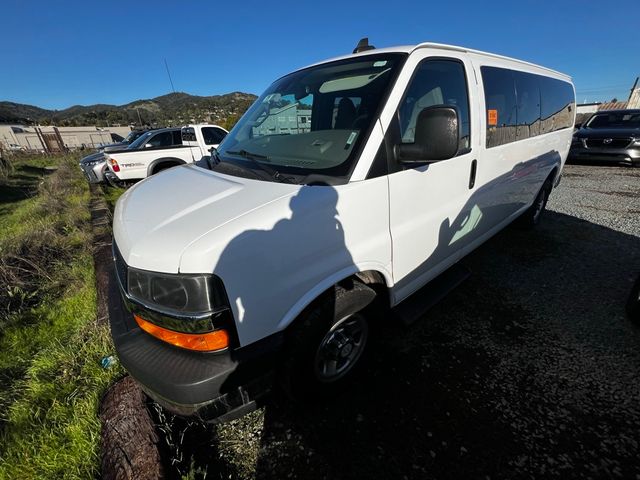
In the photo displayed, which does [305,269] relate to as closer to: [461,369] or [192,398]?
[192,398]

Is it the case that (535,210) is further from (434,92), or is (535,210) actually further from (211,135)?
(211,135)

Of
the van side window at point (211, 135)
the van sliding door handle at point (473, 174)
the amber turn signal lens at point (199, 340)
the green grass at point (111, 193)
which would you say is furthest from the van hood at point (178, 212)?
the van side window at point (211, 135)

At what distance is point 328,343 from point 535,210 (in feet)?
14.3

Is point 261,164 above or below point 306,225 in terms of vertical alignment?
above

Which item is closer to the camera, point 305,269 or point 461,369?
point 305,269

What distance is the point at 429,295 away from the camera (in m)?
2.46

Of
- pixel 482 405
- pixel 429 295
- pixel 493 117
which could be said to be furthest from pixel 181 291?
pixel 493 117

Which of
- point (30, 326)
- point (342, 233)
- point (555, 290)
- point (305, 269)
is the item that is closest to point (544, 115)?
point (555, 290)

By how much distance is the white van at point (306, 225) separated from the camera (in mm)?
1334

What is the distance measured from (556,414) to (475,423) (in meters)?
0.54

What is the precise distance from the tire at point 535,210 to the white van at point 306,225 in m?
2.18

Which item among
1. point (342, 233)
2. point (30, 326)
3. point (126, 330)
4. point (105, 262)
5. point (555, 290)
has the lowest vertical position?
point (555, 290)

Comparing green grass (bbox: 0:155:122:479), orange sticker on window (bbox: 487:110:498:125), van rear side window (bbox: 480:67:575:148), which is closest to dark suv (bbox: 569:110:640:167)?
van rear side window (bbox: 480:67:575:148)

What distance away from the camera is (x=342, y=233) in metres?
1.63
